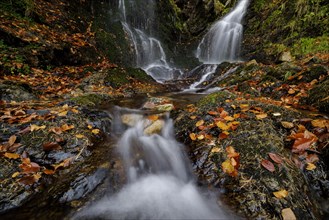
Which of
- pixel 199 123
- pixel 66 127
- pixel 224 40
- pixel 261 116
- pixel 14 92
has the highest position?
pixel 224 40

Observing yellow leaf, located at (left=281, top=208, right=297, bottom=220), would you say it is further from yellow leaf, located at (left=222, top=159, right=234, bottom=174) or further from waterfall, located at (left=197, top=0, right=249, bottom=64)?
waterfall, located at (left=197, top=0, right=249, bottom=64)

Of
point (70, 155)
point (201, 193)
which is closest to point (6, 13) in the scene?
point (70, 155)

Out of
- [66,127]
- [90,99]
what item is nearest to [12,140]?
[66,127]

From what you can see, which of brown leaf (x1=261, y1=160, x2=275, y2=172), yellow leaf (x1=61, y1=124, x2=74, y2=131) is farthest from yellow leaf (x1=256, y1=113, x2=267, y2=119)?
yellow leaf (x1=61, y1=124, x2=74, y2=131)

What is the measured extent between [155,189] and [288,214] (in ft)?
4.33

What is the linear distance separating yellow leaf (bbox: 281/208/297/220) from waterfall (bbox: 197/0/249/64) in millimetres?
13099

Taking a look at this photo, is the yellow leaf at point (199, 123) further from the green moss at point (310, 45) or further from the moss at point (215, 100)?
the green moss at point (310, 45)

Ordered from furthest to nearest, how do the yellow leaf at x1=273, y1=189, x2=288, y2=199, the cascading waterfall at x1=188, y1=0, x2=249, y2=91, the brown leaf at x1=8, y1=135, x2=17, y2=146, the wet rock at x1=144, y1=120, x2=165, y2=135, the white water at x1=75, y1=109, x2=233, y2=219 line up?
1. the cascading waterfall at x1=188, y1=0, x2=249, y2=91
2. the wet rock at x1=144, y1=120, x2=165, y2=135
3. the brown leaf at x1=8, y1=135, x2=17, y2=146
4. the white water at x1=75, y1=109, x2=233, y2=219
5. the yellow leaf at x1=273, y1=189, x2=288, y2=199

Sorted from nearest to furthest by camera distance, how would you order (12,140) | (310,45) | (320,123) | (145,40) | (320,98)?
(12,140)
(320,123)
(320,98)
(310,45)
(145,40)

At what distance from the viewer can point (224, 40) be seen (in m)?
14.3

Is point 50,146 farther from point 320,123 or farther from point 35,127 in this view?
point 320,123

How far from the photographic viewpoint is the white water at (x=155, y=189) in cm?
187

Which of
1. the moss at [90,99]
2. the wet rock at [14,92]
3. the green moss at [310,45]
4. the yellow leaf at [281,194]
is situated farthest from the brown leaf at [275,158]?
the green moss at [310,45]

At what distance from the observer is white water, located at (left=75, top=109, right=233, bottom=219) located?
1.87m
